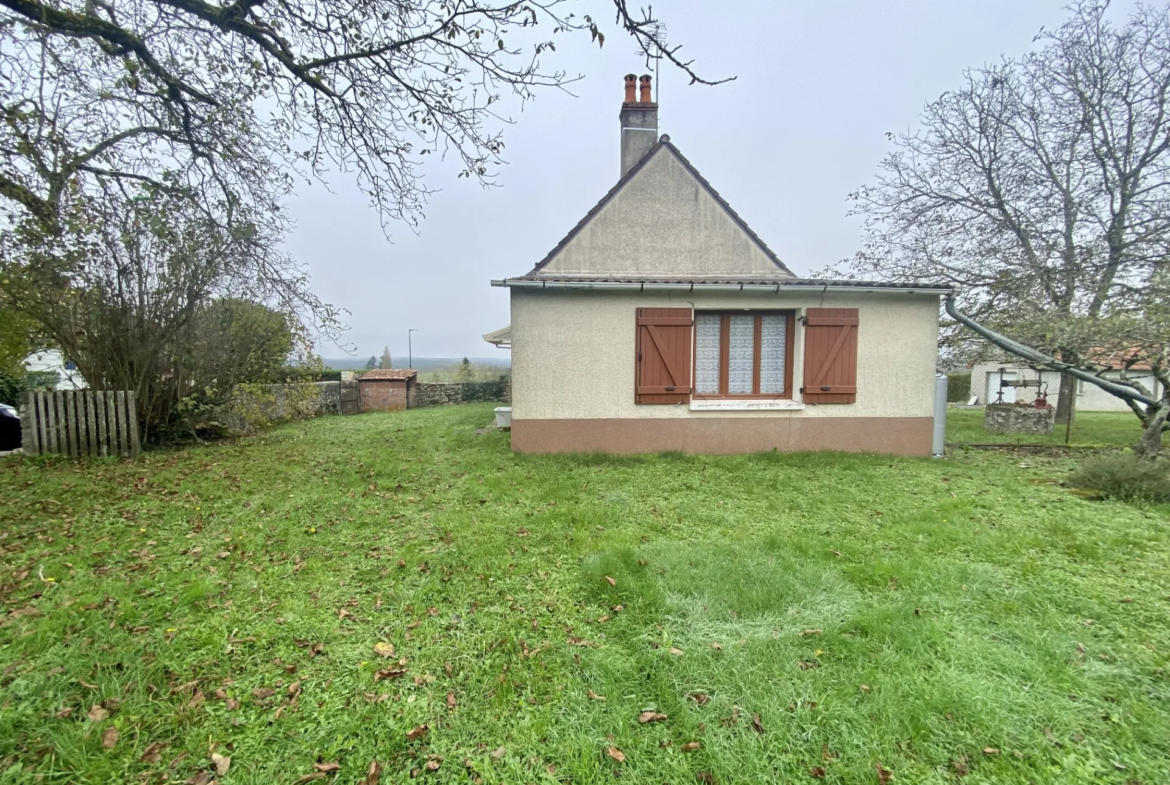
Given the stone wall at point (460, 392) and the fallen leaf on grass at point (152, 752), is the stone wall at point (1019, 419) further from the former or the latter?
the stone wall at point (460, 392)

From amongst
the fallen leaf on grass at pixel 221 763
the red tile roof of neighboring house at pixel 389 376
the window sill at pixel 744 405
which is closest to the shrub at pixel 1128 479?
the window sill at pixel 744 405

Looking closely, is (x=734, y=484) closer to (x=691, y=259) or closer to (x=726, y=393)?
(x=726, y=393)

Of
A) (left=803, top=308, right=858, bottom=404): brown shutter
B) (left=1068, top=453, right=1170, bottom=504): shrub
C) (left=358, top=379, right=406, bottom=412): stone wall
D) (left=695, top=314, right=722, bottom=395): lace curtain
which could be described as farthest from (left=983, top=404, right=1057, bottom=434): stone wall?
(left=358, top=379, right=406, bottom=412): stone wall

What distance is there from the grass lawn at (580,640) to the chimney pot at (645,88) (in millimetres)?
9959

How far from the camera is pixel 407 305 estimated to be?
24906 mm

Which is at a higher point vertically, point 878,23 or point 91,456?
point 878,23

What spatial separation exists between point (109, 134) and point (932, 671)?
9964 millimetres

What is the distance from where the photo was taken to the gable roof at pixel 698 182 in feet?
32.5

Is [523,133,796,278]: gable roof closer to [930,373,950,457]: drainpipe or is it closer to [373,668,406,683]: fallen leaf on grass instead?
[930,373,950,457]: drainpipe

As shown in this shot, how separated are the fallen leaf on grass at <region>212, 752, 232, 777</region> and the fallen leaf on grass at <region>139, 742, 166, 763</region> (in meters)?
0.23

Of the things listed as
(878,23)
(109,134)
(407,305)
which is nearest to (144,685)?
(109,134)

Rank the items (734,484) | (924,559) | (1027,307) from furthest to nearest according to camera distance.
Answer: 1. (1027,307)
2. (734,484)
3. (924,559)

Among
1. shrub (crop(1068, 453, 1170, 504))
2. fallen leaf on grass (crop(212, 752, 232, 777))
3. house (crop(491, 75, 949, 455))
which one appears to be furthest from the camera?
house (crop(491, 75, 949, 455))

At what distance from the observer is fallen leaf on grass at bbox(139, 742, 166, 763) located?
1874 mm
